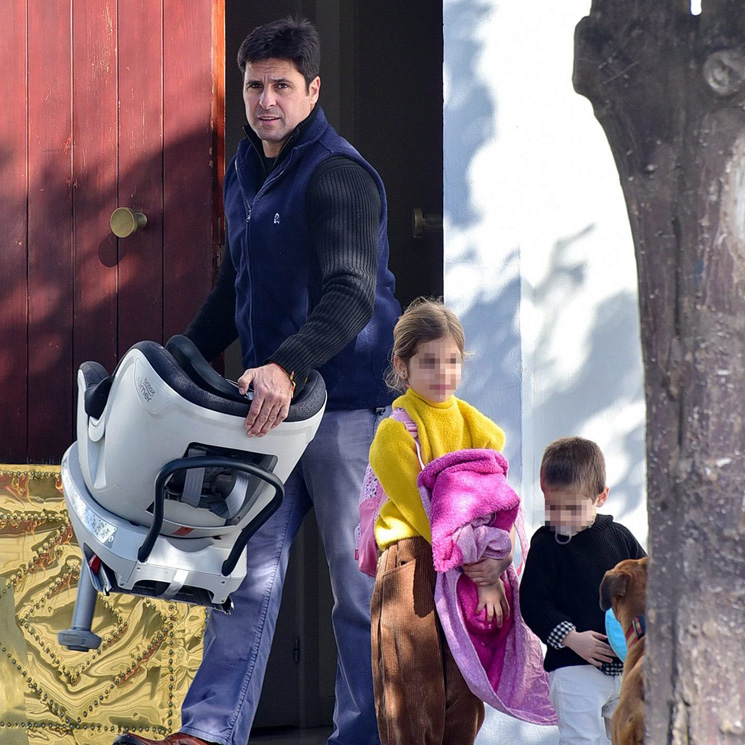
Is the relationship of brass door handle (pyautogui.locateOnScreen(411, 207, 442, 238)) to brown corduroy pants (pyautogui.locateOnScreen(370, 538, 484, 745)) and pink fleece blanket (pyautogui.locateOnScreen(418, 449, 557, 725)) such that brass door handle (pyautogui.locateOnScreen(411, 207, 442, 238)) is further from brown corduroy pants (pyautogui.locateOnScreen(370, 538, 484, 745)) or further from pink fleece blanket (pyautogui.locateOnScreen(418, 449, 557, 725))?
brown corduroy pants (pyautogui.locateOnScreen(370, 538, 484, 745))

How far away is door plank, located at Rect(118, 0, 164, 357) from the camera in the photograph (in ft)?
13.6

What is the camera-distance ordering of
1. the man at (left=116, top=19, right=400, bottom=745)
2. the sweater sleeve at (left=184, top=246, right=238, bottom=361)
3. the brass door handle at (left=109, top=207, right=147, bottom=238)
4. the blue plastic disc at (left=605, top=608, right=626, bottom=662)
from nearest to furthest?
the blue plastic disc at (left=605, top=608, right=626, bottom=662) < the man at (left=116, top=19, right=400, bottom=745) < the sweater sleeve at (left=184, top=246, right=238, bottom=361) < the brass door handle at (left=109, top=207, right=147, bottom=238)

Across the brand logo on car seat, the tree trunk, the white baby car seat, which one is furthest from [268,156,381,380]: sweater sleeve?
the tree trunk

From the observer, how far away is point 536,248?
3.96 meters

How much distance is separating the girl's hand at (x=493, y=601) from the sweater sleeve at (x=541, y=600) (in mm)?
61

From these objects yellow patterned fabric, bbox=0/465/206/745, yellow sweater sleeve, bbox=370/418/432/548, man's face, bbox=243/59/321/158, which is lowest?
yellow patterned fabric, bbox=0/465/206/745

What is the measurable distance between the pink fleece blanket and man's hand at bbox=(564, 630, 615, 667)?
0.13m

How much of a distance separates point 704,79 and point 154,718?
2.85m

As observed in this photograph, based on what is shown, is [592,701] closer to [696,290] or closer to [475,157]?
[696,290]

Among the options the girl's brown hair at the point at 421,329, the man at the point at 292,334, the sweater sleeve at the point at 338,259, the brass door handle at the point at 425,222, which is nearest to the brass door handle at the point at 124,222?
the man at the point at 292,334

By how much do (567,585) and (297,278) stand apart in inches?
43.6

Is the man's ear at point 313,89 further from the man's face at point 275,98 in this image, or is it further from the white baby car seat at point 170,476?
the white baby car seat at point 170,476

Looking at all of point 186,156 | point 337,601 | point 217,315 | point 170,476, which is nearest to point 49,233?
point 186,156

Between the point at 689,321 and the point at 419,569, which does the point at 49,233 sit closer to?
the point at 419,569
